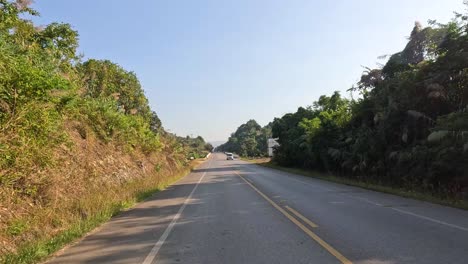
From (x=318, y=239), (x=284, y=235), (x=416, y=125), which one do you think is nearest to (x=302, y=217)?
(x=284, y=235)

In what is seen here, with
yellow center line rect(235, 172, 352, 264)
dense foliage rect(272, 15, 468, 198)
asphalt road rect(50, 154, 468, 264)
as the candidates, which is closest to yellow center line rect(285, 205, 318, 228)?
asphalt road rect(50, 154, 468, 264)

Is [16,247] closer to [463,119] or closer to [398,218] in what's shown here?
[398,218]

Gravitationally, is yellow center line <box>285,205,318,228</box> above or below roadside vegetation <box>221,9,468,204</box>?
below

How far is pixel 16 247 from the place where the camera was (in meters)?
9.08

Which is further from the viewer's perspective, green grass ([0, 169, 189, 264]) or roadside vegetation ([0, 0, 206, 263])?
roadside vegetation ([0, 0, 206, 263])

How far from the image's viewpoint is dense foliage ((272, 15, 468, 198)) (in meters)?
18.3

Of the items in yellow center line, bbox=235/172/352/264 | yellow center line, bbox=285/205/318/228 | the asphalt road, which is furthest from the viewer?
yellow center line, bbox=285/205/318/228

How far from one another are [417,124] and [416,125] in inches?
2.8

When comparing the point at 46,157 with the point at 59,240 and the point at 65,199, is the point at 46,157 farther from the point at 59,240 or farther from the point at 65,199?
the point at 59,240

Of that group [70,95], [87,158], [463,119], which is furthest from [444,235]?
→ [87,158]

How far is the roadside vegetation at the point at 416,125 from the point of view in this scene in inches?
716

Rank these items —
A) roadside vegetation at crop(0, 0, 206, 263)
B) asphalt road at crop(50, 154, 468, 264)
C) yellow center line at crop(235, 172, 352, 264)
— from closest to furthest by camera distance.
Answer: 1. yellow center line at crop(235, 172, 352, 264)
2. asphalt road at crop(50, 154, 468, 264)
3. roadside vegetation at crop(0, 0, 206, 263)

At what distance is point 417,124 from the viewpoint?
22.9 metres

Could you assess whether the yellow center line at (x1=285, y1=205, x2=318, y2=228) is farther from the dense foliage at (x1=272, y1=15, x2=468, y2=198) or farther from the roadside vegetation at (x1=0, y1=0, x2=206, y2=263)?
the dense foliage at (x1=272, y1=15, x2=468, y2=198)
